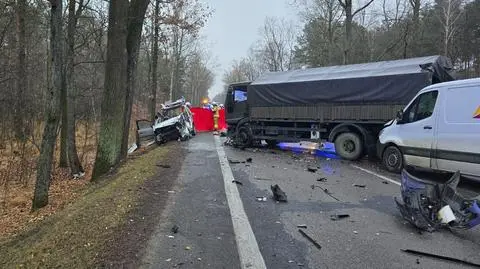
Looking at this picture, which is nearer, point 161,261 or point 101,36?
point 161,261

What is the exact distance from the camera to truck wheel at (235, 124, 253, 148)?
1748cm

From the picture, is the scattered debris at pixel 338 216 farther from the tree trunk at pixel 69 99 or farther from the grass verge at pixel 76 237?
the tree trunk at pixel 69 99

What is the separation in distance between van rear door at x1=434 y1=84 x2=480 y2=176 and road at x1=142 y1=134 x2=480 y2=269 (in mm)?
1030

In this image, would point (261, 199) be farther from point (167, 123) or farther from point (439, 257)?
point (167, 123)

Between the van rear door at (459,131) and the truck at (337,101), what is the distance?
10.5 feet

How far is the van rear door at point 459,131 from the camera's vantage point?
8.66 meters

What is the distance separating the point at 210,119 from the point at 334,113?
46.3 feet

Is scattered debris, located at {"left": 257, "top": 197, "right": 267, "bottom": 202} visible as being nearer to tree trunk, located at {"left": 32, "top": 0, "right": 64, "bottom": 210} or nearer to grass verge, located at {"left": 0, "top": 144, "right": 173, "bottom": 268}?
grass verge, located at {"left": 0, "top": 144, "right": 173, "bottom": 268}

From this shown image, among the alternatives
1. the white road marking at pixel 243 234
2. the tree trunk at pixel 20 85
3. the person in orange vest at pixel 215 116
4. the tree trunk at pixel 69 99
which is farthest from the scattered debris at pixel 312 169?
the person in orange vest at pixel 215 116

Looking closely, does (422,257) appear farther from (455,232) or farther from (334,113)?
(334,113)

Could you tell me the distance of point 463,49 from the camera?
138 feet

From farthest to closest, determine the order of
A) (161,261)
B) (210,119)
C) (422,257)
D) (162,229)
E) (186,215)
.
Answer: (210,119), (186,215), (162,229), (422,257), (161,261)

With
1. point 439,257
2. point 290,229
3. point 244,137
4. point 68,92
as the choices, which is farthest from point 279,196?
point 68,92

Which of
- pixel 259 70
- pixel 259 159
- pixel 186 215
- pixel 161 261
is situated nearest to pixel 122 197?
pixel 186 215
